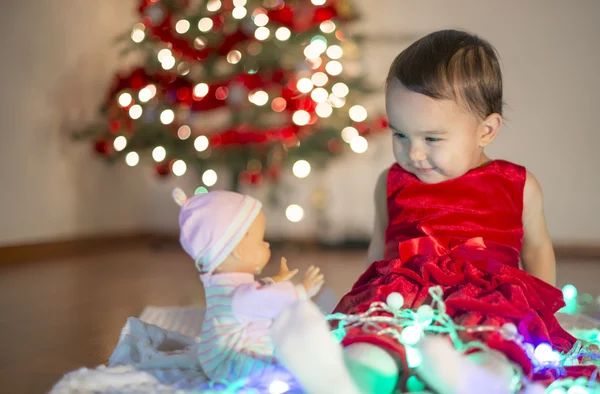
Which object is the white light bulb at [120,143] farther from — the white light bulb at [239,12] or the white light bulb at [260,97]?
the white light bulb at [239,12]

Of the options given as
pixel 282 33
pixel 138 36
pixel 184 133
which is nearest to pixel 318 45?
pixel 282 33

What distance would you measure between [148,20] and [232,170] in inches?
29.7

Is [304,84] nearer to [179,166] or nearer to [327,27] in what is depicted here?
[327,27]

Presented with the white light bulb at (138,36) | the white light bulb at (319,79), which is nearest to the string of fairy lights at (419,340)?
the white light bulb at (319,79)

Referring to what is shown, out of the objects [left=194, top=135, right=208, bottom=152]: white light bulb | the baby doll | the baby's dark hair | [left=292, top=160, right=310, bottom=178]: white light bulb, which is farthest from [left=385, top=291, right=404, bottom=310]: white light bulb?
[left=194, top=135, right=208, bottom=152]: white light bulb

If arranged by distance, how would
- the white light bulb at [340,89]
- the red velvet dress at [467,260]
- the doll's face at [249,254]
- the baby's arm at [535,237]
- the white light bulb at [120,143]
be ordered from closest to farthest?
1. the red velvet dress at [467,260]
2. the doll's face at [249,254]
3. the baby's arm at [535,237]
4. the white light bulb at [340,89]
5. the white light bulb at [120,143]

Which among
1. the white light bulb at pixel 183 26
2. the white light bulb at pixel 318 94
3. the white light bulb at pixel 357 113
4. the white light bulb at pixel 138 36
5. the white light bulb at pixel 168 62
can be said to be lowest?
the white light bulb at pixel 357 113

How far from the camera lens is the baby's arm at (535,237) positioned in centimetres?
137

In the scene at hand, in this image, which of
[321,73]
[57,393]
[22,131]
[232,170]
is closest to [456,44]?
[57,393]

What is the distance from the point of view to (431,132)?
4.02 ft

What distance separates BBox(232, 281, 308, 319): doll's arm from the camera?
1.12m

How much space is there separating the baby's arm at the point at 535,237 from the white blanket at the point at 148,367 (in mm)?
262

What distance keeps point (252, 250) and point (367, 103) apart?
2.19 metres

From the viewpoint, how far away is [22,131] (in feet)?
9.63
